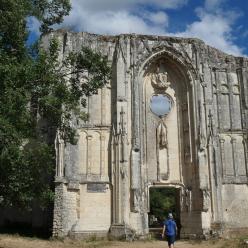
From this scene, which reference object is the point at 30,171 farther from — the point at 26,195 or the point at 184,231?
the point at 184,231

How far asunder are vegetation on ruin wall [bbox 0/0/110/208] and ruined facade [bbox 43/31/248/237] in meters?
6.16

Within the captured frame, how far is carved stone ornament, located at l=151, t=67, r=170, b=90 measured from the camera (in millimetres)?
23188

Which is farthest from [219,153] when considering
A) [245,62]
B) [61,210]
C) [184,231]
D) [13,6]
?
[13,6]

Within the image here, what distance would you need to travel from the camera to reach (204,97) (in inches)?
891

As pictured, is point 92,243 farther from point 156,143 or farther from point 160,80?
Result: point 160,80

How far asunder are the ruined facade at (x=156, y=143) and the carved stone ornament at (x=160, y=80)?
58mm

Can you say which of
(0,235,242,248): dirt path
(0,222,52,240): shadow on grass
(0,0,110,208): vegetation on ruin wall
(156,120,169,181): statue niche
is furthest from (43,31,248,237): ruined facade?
(0,0,110,208): vegetation on ruin wall

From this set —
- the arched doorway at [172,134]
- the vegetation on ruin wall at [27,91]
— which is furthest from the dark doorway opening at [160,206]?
the vegetation on ruin wall at [27,91]

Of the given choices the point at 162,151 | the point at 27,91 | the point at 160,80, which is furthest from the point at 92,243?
the point at 160,80

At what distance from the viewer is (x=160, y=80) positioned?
23203 mm

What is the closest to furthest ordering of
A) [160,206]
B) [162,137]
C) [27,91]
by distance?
1. [27,91]
2. [162,137]
3. [160,206]

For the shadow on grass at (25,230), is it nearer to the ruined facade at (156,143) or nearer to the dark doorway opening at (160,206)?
the ruined facade at (156,143)

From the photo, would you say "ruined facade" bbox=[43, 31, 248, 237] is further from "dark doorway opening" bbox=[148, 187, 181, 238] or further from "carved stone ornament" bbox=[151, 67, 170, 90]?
"dark doorway opening" bbox=[148, 187, 181, 238]

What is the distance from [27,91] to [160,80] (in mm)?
11902
